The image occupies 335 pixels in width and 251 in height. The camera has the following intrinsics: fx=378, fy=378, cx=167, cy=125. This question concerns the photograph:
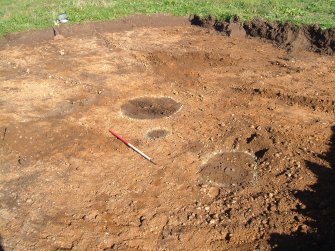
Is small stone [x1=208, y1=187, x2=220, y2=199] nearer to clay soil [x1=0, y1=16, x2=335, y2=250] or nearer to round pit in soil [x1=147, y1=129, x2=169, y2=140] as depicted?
clay soil [x1=0, y1=16, x2=335, y2=250]

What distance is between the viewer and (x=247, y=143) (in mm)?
6930

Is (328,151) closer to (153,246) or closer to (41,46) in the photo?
(153,246)

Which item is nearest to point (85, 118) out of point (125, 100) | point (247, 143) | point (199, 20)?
point (125, 100)

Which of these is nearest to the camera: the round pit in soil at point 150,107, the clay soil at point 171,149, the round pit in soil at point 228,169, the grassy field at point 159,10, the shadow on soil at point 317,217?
the shadow on soil at point 317,217

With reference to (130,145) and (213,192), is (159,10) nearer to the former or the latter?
(130,145)

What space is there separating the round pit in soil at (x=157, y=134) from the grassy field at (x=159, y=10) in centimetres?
614

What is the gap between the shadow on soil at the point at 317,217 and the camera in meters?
4.75

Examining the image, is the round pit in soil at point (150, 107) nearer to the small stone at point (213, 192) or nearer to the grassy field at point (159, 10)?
the small stone at point (213, 192)

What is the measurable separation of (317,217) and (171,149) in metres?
2.81

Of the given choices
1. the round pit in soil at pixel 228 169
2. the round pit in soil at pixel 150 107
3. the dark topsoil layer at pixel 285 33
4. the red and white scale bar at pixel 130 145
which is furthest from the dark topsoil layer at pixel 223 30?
the red and white scale bar at pixel 130 145

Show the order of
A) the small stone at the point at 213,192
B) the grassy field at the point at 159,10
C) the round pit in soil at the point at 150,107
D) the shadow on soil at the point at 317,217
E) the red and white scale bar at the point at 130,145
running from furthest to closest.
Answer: the grassy field at the point at 159,10
the round pit in soil at the point at 150,107
the red and white scale bar at the point at 130,145
the small stone at the point at 213,192
the shadow on soil at the point at 317,217

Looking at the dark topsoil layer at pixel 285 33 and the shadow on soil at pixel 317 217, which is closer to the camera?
the shadow on soil at pixel 317 217

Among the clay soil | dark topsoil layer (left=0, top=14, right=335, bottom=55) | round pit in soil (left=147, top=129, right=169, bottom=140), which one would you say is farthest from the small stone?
dark topsoil layer (left=0, top=14, right=335, bottom=55)

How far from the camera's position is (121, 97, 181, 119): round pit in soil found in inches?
324
